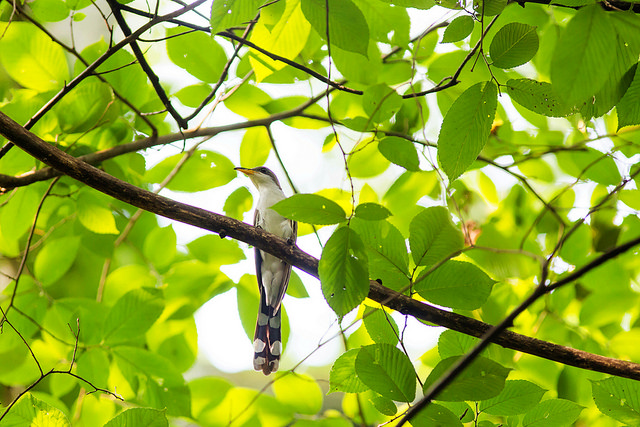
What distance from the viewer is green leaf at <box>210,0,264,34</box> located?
1.44 metres

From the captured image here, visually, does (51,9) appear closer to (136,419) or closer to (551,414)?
(136,419)

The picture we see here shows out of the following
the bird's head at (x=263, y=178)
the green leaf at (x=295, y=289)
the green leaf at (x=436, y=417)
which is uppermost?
the bird's head at (x=263, y=178)

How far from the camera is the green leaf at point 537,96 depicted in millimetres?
1694

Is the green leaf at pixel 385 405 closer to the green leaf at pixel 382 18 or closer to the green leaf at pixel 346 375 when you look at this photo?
the green leaf at pixel 346 375

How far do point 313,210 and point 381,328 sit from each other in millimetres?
693

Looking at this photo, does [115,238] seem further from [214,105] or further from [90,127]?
[214,105]

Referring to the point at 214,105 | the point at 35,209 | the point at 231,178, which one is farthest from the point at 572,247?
the point at 35,209

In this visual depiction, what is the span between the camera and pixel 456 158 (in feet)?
5.22

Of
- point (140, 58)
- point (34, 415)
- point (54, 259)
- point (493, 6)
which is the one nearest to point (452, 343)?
point (493, 6)

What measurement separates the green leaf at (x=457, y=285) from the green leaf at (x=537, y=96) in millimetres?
625

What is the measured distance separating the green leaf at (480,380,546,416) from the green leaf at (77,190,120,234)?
2.30 m

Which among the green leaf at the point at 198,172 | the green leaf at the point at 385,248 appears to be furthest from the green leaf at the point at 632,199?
the green leaf at the point at 198,172

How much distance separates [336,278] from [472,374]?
52 centimetres

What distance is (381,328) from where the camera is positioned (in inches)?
78.1
